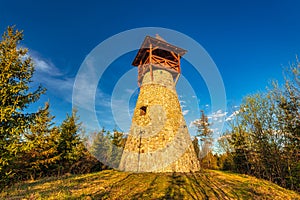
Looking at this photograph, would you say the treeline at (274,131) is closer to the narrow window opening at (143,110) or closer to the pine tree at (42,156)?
the narrow window opening at (143,110)

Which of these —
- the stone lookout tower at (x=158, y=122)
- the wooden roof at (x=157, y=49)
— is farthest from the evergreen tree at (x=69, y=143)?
the wooden roof at (x=157, y=49)

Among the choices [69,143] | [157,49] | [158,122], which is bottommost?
[69,143]

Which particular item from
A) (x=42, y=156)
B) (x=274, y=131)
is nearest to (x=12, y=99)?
(x=42, y=156)

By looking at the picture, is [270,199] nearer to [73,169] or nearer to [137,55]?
[137,55]

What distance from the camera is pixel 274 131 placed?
8609 millimetres

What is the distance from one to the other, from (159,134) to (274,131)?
6486mm

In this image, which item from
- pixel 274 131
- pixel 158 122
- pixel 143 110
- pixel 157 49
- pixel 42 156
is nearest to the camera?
pixel 274 131

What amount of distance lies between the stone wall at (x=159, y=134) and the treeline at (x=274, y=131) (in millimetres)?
3699

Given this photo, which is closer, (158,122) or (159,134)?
(159,134)

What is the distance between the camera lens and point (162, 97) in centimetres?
1223

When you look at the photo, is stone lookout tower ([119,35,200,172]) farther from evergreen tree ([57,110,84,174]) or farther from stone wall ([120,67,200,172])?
evergreen tree ([57,110,84,174])

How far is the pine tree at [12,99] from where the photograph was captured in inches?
230

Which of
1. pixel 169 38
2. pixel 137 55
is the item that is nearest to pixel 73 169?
pixel 137 55

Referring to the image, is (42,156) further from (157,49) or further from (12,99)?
(157,49)
